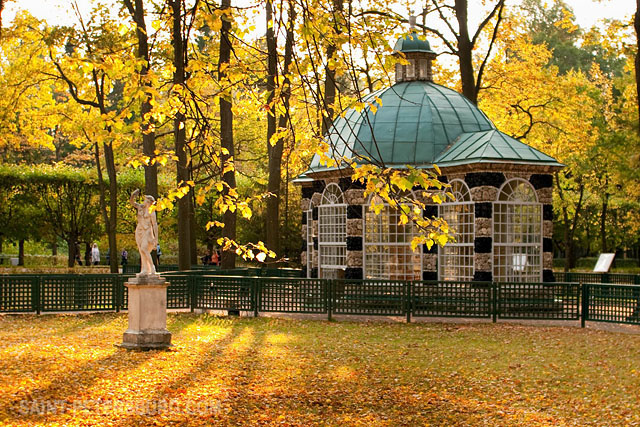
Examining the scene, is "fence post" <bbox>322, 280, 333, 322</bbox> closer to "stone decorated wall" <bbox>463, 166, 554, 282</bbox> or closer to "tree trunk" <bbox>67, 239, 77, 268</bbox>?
"stone decorated wall" <bbox>463, 166, 554, 282</bbox>

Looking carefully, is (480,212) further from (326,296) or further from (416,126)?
(326,296)

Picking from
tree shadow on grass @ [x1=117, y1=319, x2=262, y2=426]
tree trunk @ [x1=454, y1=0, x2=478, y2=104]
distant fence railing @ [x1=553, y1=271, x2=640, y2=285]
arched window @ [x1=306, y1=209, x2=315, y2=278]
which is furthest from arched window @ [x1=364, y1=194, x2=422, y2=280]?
tree trunk @ [x1=454, y1=0, x2=478, y2=104]

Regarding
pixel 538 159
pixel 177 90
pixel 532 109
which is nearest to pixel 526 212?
pixel 538 159

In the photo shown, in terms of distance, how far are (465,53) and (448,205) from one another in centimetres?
934

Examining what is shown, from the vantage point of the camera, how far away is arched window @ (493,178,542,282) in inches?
895

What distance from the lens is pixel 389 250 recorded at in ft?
79.9

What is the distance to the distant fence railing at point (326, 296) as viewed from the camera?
2083 centimetres

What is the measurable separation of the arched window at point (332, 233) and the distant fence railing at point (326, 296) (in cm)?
312

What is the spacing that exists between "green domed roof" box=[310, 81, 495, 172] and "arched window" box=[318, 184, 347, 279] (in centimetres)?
100

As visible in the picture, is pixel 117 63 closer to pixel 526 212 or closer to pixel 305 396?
pixel 305 396

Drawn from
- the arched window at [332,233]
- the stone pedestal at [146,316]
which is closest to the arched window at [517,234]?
the arched window at [332,233]

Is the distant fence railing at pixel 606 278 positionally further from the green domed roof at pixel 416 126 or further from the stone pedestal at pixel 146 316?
the stone pedestal at pixel 146 316

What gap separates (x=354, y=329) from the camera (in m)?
19.4

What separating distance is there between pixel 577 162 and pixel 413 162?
16484mm
